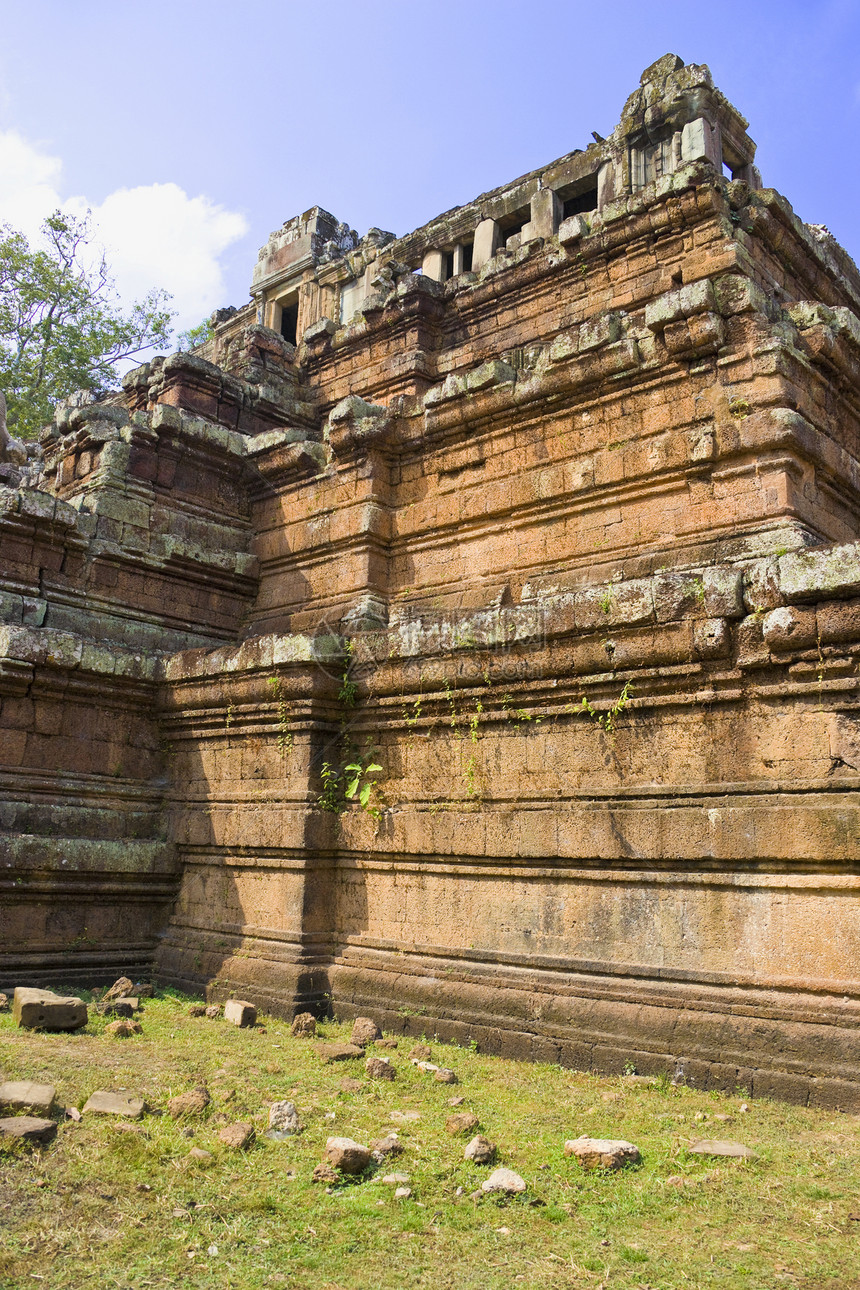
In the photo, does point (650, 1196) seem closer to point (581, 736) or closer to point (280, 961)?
point (581, 736)

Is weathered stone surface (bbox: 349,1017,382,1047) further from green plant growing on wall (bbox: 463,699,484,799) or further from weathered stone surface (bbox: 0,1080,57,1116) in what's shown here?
weathered stone surface (bbox: 0,1080,57,1116)

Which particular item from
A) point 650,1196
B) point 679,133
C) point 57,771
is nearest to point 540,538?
point 57,771

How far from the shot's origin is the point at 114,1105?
439 cm

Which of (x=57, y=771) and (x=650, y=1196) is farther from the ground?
(x=57, y=771)

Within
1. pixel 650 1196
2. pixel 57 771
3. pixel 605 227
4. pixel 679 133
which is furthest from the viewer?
pixel 679 133

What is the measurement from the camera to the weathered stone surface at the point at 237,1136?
4039 millimetres

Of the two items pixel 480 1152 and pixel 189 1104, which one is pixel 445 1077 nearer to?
pixel 480 1152

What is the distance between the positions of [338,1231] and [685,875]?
289 cm

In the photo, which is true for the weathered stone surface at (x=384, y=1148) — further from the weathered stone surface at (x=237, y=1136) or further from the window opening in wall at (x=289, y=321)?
the window opening in wall at (x=289, y=321)

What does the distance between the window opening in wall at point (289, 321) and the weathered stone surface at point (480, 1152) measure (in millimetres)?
21251

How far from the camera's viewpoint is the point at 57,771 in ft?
27.2

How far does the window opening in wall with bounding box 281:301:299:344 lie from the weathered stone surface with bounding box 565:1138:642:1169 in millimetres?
21341

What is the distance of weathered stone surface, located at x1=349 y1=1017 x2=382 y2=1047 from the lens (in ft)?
20.3

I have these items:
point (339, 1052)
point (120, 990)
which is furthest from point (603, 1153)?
point (120, 990)
